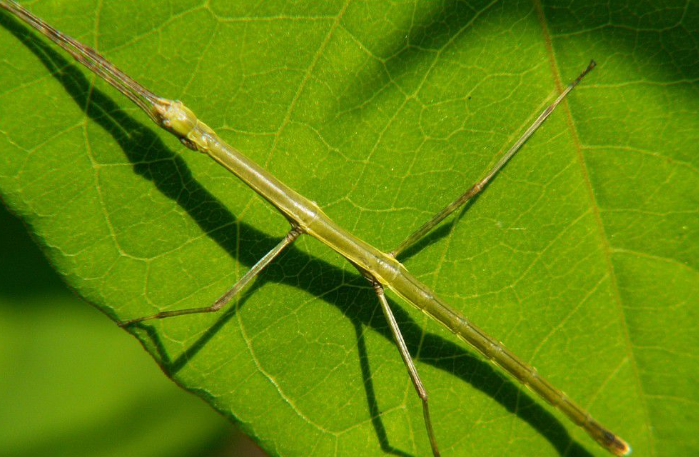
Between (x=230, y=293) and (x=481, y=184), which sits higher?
(x=481, y=184)

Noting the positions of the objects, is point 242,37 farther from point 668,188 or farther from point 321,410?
point 668,188

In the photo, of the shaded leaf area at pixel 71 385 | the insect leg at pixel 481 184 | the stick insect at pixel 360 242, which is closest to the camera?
the stick insect at pixel 360 242

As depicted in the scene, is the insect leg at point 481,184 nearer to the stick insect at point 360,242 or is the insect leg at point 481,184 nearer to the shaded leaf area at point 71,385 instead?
the stick insect at point 360,242

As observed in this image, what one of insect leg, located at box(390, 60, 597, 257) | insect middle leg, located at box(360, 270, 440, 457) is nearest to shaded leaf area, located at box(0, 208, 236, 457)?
insect middle leg, located at box(360, 270, 440, 457)

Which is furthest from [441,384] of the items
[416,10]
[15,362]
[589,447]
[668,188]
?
[15,362]

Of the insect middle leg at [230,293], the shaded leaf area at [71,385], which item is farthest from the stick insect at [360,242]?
the shaded leaf area at [71,385]

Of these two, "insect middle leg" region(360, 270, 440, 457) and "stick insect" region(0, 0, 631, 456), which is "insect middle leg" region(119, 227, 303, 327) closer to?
"stick insect" region(0, 0, 631, 456)

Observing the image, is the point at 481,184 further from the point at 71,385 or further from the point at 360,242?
the point at 71,385

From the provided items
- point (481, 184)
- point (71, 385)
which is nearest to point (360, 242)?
point (481, 184)
